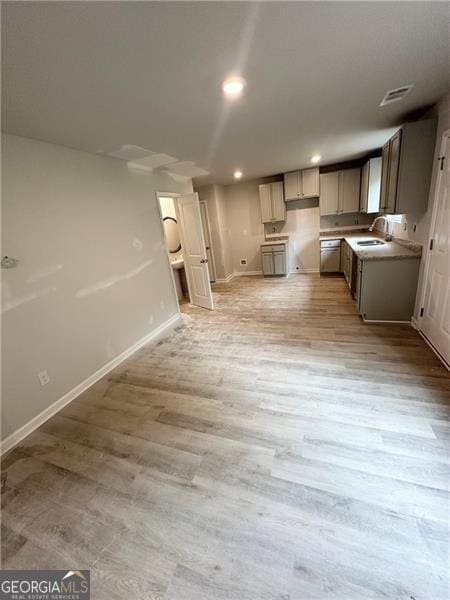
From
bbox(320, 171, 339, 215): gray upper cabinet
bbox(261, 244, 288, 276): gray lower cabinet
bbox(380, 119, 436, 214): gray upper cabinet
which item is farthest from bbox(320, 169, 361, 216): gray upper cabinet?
bbox(380, 119, 436, 214): gray upper cabinet

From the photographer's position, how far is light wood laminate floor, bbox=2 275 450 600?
3.65 ft

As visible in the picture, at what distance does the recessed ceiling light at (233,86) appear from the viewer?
5.36 ft

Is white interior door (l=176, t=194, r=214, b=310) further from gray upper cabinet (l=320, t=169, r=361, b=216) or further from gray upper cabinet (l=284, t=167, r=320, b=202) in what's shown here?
gray upper cabinet (l=320, t=169, r=361, b=216)

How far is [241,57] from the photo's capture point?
1421mm

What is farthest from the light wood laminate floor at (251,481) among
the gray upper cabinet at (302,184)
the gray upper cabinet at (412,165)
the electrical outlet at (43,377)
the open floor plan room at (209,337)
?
the gray upper cabinet at (302,184)

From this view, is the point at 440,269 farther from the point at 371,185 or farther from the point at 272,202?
the point at 272,202

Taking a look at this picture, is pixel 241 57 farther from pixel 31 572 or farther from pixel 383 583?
pixel 31 572

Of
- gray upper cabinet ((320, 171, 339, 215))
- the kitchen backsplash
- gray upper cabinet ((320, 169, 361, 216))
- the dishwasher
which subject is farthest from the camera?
the kitchen backsplash

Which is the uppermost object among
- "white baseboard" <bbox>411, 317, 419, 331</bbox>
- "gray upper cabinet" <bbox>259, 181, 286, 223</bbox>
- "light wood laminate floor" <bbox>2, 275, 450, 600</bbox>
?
"gray upper cabinet" <bbox>259, 181, 286, 223</bbox>

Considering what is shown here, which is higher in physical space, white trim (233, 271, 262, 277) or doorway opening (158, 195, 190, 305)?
doorway opening (158, 195, 190, 305)

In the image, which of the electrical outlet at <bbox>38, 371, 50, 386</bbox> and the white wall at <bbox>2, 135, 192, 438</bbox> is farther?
the electrical outlet at <bbox>38, 371, 50, 386</bbox>

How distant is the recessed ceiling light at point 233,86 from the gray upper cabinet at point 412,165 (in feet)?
6.41

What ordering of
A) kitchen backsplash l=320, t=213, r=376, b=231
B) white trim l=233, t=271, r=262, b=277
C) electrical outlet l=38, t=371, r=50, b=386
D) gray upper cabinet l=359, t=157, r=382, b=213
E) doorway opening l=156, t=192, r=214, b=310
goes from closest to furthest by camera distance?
electrical outlet l=38, t=371, r=50, b=386
doorway opening l=156, t=192, r=214, b=310
gray upper cabinet l=359, t=157, r=382, b=213
kitchen backsplash l=320, t=213, r=376, b=231
white trim l=233, t=271, r=262, b=277

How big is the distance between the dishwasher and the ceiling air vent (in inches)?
128
